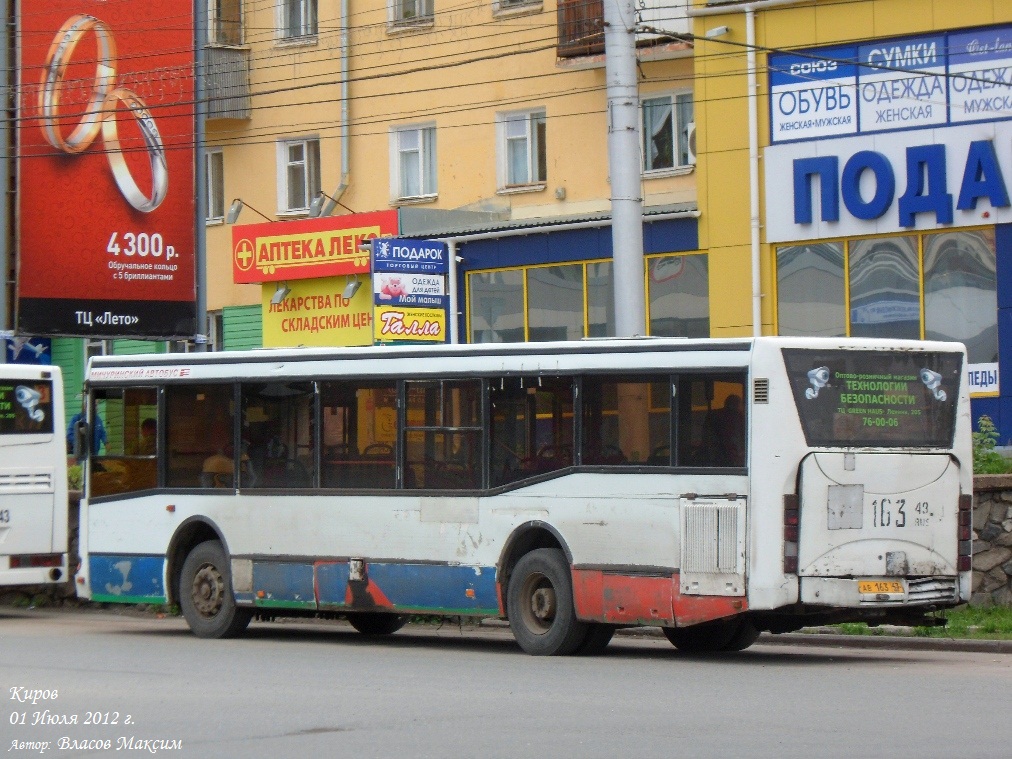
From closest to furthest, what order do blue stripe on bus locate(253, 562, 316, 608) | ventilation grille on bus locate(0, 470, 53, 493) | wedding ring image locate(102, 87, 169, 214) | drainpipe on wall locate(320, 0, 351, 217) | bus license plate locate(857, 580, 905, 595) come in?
bus license plate locate(857, 580, 905, 595) → blue stripe on bus locate(253, 562, 316, 608) → ventilation grille on bus locate(0, 470, 53, 493) → wedding ring image locate(102, 87, 169, 214) → drainpipe on wall locate(320, 0, 351, 217)

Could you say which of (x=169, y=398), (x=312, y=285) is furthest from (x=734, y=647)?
(x=312, y=285)

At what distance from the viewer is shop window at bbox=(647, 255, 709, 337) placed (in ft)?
90.8

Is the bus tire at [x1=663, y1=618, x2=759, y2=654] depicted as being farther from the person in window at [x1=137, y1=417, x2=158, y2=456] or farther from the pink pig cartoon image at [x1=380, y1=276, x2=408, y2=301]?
the pink pig cartoon image at [x1=380, y1=276, x2=408, y2=301]

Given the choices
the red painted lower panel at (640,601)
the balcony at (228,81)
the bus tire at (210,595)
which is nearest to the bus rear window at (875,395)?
the red painted lower panel at (640,601)

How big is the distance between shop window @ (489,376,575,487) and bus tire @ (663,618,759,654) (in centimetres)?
188

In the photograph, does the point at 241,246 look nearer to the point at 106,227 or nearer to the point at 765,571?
the point at 106,227

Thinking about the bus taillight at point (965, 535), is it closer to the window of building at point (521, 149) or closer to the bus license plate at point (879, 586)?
the bus license plate at point (879, 586)

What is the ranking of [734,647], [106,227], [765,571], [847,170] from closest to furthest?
[765,571]
[734,647]
[847,170]
[106,227]

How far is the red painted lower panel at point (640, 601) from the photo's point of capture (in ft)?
47.3

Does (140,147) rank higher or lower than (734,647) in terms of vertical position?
higher

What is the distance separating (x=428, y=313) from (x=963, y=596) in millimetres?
16755

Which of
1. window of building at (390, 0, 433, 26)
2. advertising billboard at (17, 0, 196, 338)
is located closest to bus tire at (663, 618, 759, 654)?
advertising billboard at (17, 0, 196, 338)

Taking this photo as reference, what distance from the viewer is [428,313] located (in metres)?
30.5

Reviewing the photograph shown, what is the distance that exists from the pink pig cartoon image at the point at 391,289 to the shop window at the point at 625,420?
47.7ft
